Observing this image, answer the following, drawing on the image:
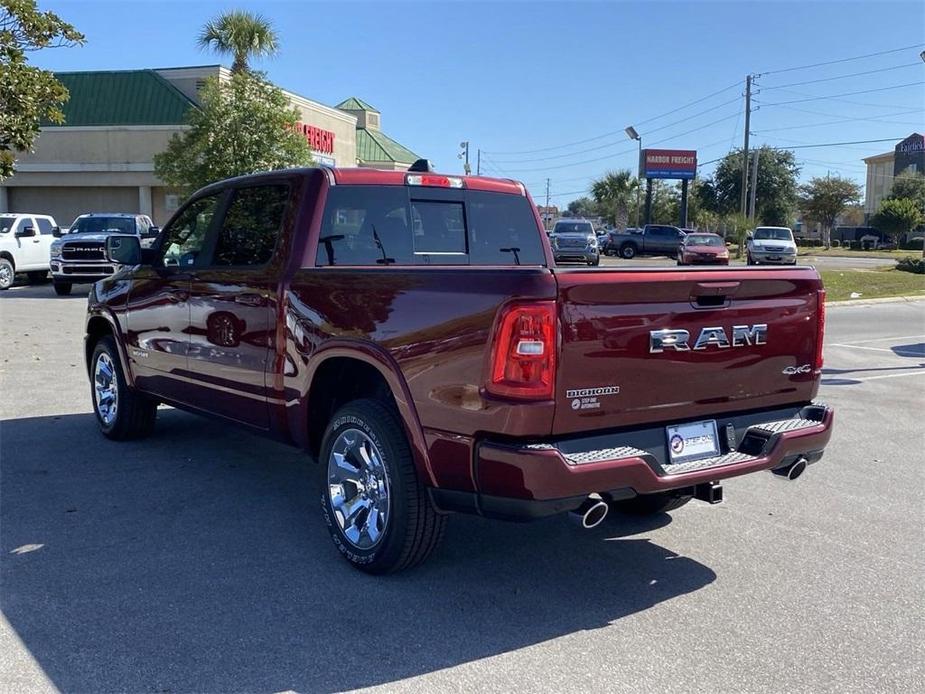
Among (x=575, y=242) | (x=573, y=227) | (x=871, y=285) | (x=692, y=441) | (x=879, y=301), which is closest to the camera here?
(x=692, y=441)

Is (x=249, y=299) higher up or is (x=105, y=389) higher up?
(x=249, y=299)

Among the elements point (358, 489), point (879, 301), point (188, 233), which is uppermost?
point (188, 233)

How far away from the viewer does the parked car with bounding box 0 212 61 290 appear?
23016mm

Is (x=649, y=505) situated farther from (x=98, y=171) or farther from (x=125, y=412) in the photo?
(x=98, y=171)

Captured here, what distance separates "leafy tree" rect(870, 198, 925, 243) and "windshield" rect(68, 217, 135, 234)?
2661 inches

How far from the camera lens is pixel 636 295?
12.6 ft

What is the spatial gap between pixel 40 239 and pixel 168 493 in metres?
21.2

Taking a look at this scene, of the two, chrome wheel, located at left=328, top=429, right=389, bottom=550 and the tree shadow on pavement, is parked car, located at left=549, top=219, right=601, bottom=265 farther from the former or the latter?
chrome wheel, located at left=328, top=429, right=389, bottom=550

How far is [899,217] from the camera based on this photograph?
73.4 metres

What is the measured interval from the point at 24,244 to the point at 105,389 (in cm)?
1889

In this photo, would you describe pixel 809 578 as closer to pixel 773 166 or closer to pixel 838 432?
pixel 838 432

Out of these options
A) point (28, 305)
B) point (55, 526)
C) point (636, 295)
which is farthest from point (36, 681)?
point (28, 305)

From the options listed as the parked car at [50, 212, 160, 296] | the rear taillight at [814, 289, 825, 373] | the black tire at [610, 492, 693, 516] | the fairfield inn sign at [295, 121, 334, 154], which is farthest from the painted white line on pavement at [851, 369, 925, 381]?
the fairfield inn sign at [295, 121, 334, 154]

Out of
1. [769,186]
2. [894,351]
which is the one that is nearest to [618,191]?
[769,186]
